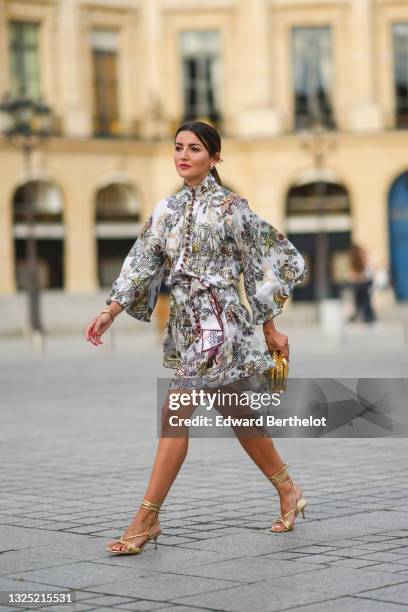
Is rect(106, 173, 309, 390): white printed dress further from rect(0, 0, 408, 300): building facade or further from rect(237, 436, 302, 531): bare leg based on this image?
rect(0, 0, 408, 300): building facade

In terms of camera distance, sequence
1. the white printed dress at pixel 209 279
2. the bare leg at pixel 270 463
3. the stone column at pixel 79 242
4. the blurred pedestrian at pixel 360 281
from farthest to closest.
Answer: the stone column at pixel 79 242
the blurred pedestrian at pixel 360 281
the bare leg at pixel 270 463
the white printed dress at pixel 209 279

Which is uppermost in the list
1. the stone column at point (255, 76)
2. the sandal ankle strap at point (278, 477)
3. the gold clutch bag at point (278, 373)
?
the stone column at point (255, 76)

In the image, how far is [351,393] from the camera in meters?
7.55

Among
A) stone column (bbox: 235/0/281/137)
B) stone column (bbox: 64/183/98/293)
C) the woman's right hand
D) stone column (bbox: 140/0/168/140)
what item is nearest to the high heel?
the woman's right hand

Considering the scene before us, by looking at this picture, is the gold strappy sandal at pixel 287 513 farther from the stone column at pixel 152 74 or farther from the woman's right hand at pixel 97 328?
the stone column at pixel 152 74

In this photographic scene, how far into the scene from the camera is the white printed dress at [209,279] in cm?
676

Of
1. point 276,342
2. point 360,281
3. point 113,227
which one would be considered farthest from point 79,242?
point 276,342

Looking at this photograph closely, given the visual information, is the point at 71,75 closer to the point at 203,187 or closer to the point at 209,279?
the point at 203,187

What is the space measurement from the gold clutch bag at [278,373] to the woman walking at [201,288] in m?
0.03

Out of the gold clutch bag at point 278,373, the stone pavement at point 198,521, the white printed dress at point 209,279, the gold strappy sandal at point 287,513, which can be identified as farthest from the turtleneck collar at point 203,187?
the stone pavement at point 198,521

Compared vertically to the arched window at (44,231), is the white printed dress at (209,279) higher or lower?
higher

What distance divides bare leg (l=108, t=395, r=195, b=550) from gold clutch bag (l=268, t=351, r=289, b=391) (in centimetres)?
39

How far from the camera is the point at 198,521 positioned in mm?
7609

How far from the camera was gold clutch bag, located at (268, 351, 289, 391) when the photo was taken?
688cm
